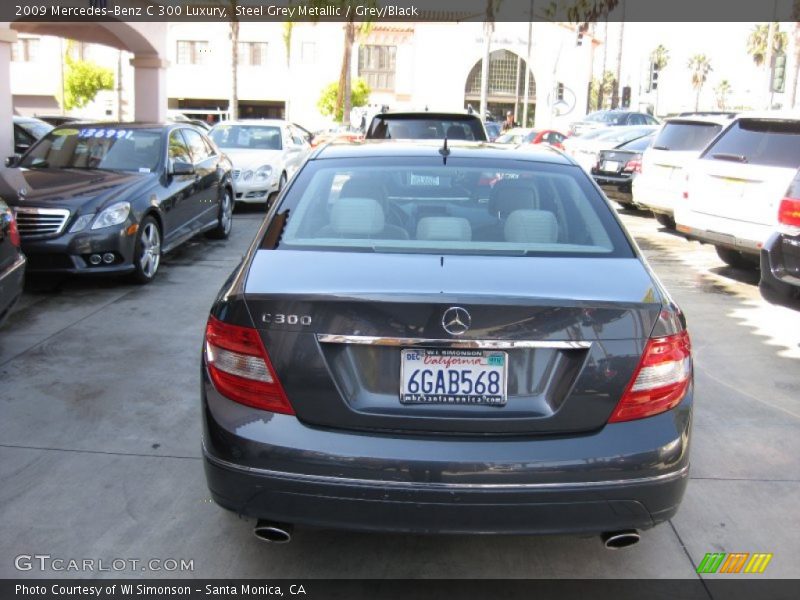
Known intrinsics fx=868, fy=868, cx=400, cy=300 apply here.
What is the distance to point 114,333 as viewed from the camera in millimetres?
6703

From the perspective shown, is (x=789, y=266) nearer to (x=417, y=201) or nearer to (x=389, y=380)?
(x=417, y=201)

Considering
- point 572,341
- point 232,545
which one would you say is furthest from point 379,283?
point 232,545

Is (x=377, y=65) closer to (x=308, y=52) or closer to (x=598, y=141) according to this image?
(x=308, y=52)

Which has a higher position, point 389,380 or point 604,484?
point 389,380

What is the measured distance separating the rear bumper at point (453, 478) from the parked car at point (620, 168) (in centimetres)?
1182

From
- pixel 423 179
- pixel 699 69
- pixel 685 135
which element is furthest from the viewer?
pixel 699 69

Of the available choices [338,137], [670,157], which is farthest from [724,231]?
[338,137]

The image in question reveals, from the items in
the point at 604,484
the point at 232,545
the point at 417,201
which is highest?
the point at 417,201

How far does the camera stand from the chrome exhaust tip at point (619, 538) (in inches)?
117

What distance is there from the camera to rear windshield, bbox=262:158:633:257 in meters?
3.48

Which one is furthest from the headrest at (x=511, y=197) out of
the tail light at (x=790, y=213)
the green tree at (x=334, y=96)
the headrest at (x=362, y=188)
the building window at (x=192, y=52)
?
the building window at (x=192, y=52)

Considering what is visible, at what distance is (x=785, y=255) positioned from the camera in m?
6.60

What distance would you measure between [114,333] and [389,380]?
14.5 feet

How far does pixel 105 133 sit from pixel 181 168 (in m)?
1.14
